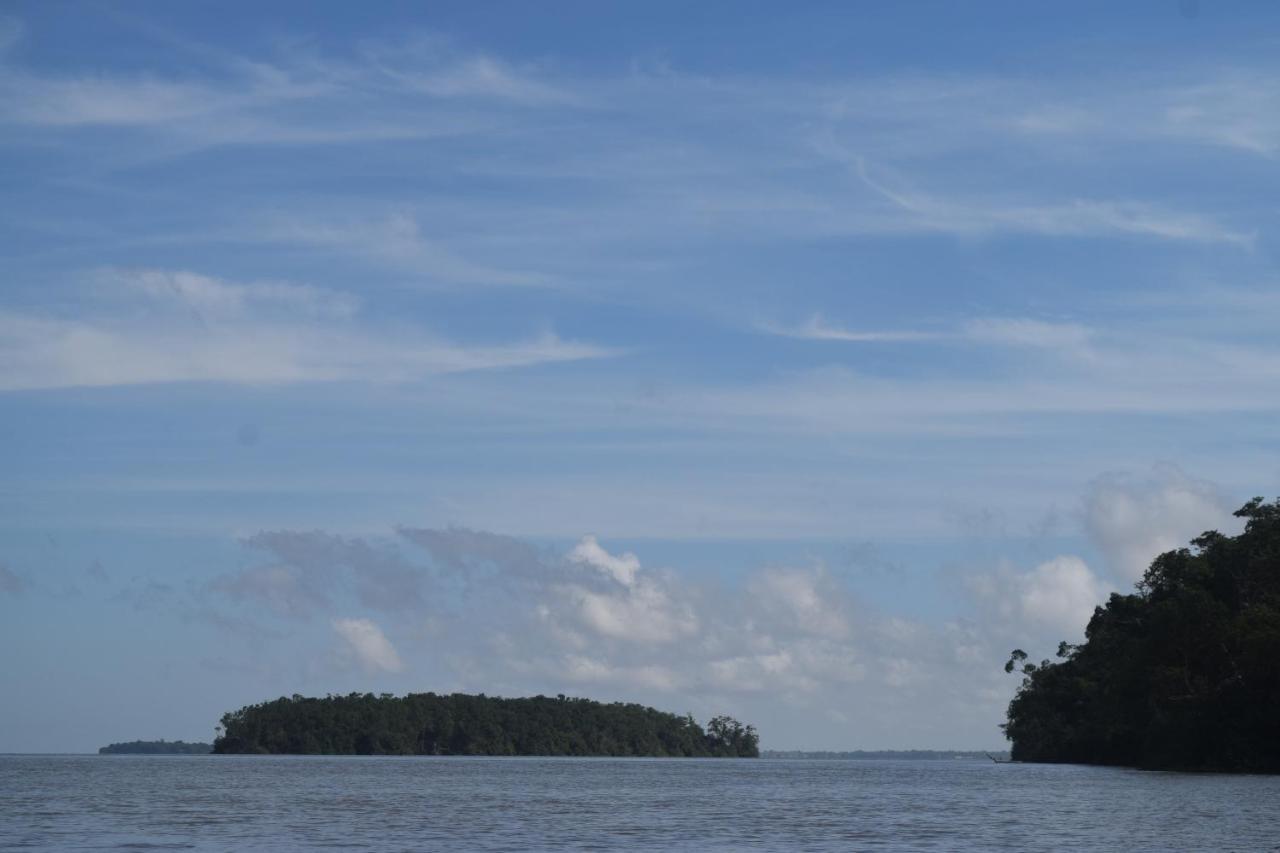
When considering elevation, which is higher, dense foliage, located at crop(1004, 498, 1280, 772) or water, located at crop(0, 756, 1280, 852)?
dense foliage, located at crop(1004, 498, 1280, 772)

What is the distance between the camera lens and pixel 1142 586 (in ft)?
381

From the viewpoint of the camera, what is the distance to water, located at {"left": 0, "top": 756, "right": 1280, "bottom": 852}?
155ft

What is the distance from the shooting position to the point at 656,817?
211 ft

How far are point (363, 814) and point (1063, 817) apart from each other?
27509mm

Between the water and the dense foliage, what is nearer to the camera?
the water

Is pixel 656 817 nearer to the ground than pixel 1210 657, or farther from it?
nearer to the ground

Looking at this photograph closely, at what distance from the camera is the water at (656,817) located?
155 ft

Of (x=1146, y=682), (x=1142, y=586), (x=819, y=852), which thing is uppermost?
(x=1142, y=586)

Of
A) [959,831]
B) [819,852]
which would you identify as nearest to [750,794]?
[959,831]

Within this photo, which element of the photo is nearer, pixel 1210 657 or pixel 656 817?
pixel 656 817

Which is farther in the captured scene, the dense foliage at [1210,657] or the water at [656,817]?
the dense foliage at [1210,657]

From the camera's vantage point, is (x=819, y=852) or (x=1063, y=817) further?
(x=1063, y=817)

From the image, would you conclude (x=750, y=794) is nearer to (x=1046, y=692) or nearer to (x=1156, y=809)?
(x=1156, y=809)

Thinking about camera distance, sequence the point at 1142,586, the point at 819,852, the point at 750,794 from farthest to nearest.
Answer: the point at 1142,586 < the point at 750,794 < the point at 819,852
